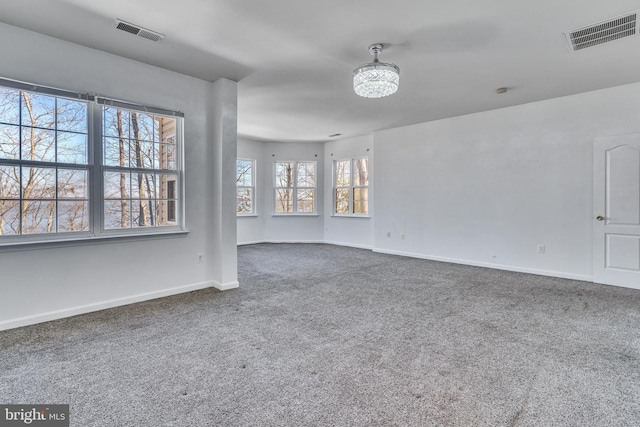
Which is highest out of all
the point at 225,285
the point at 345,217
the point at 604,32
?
the point at 604,32

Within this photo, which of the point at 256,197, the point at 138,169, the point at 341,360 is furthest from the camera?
the point at 256,197

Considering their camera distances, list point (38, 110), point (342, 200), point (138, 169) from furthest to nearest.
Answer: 1. point (342, 200)
2. point (138, 169)
3. point (38, 110)

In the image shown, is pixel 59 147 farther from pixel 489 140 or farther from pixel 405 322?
pixel 489 140

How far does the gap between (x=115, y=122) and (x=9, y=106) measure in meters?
0.80

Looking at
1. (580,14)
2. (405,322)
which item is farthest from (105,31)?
(580,14)

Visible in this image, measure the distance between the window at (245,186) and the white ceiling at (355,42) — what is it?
3.58m

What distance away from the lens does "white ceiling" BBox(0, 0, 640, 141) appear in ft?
8.14

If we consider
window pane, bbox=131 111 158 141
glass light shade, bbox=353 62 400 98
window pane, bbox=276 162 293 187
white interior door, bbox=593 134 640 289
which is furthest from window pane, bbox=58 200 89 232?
white interior door, bbox=593 134 640 289

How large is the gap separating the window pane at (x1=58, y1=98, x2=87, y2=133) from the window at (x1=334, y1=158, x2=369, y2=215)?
554 centimetres

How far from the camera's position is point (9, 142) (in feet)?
9.07

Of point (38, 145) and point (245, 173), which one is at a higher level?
point (245, 173)

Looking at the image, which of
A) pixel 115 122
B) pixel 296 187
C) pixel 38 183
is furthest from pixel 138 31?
pixel 296 187

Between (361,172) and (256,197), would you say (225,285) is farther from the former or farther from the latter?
(361,172)

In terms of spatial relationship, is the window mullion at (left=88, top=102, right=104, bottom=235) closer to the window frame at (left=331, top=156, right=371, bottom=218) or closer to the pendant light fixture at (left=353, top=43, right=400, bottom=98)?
the pendant light fixture at (left=353, top=43, right=400, bottom=98)
